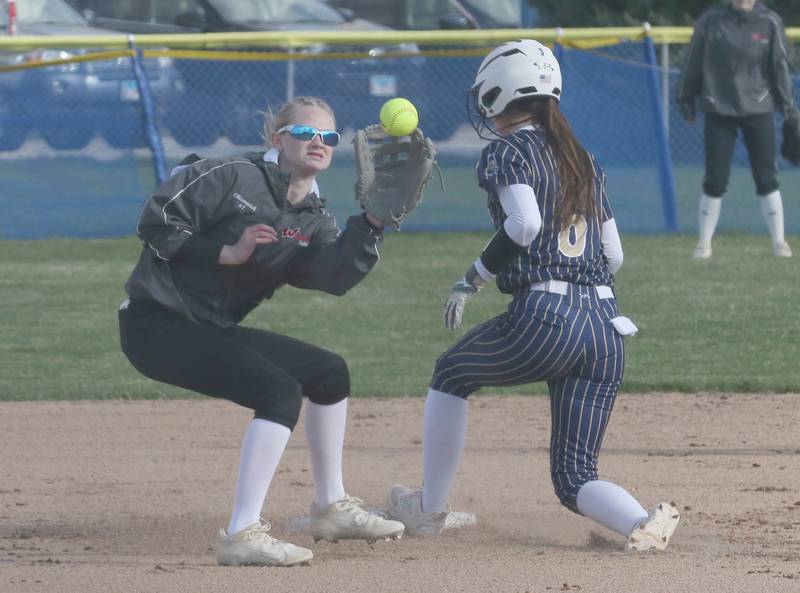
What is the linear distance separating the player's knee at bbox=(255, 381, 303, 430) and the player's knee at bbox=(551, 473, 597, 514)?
0.86 meters

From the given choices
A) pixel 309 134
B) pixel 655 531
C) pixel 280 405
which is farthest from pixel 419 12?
pixel 655 531

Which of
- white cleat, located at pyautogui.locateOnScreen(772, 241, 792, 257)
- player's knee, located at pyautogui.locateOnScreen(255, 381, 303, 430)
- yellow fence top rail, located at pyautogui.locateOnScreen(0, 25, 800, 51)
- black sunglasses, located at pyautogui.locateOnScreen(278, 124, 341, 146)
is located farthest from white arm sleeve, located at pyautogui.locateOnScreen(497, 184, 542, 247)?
yellow fence top rail, located at pyautogui.locateOnScreen(0, 25, 800, 51)

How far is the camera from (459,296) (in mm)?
4727

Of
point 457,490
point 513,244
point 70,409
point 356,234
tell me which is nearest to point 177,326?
point 356,234

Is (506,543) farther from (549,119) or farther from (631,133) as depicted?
(631,133)

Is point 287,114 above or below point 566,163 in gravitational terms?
above

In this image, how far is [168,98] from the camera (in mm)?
13695

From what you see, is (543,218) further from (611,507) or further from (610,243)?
(611,507)

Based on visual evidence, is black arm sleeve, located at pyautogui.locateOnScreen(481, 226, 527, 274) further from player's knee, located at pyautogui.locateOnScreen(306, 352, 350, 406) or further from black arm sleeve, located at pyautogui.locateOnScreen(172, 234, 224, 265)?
black arm sleeve, located at pyautogui.locateOnScreen(172, 234, 224, 265)

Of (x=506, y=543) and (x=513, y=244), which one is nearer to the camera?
(x=513, y=244)

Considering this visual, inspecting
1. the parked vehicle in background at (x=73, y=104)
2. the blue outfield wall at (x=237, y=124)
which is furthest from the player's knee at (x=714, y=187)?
the parked vehicle in background at (x=73, y=104)

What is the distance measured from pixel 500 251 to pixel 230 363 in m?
0.89

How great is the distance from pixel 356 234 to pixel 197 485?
5.37 ft

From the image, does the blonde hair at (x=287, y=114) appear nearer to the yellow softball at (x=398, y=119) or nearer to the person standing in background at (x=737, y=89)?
the yellow softball at (x=398, y=119)
